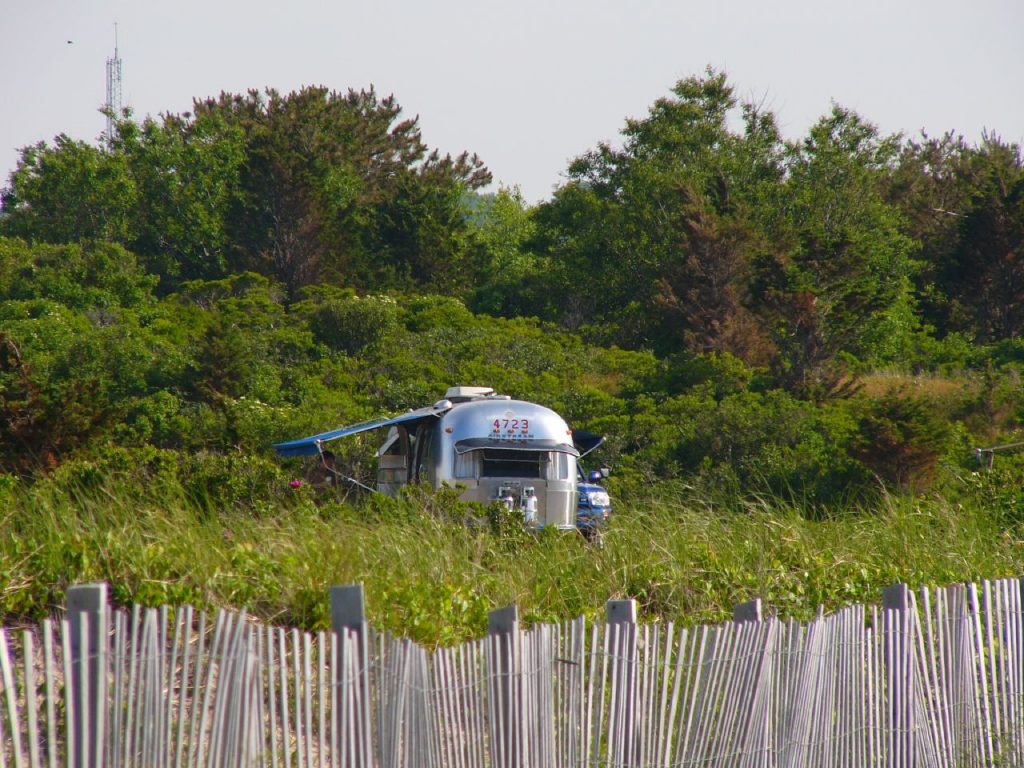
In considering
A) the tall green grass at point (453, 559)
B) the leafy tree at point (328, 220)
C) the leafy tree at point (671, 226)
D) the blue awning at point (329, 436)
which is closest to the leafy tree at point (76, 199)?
the leafy tree at point (328, 220)

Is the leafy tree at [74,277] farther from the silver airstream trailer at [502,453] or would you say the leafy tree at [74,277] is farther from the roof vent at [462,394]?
the silver airstream trailer at [502,453]

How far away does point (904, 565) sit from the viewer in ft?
31.9

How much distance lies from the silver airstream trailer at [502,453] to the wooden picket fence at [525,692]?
985 centimetres

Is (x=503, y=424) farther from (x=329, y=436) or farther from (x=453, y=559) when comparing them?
(x=453, y=559)

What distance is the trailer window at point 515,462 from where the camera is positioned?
16969 mm

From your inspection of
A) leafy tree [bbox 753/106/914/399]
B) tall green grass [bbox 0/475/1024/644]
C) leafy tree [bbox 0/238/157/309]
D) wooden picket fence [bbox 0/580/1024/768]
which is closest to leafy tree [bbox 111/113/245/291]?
leafy tree [bbox 0/238/157/309]

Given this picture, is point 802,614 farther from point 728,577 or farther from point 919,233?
point 919,233

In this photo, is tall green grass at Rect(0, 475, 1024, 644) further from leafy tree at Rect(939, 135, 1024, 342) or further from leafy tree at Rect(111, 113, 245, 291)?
leafy tree at Rect(111, 113, 245, 291)

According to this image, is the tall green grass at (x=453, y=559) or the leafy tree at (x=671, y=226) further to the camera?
the leafy tree at (x=671, y=226)

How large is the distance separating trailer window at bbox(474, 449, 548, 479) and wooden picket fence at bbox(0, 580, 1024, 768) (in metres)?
10.1

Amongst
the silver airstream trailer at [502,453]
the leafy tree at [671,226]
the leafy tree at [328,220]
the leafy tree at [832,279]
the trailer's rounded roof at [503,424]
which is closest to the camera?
the silver airstream trailer at [502,453]

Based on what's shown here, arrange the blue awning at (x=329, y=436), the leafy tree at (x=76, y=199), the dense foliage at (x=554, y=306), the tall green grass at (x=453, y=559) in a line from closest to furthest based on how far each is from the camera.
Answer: the tall green grass at (x=453, y=559)
the blue awning at (x=329, y=436)
the dense foliage at (x=554, y=306)
the leafy tree at (x=76, y=199)

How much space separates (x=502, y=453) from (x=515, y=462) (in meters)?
0.22

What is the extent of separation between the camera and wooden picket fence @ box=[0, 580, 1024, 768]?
393 cm
